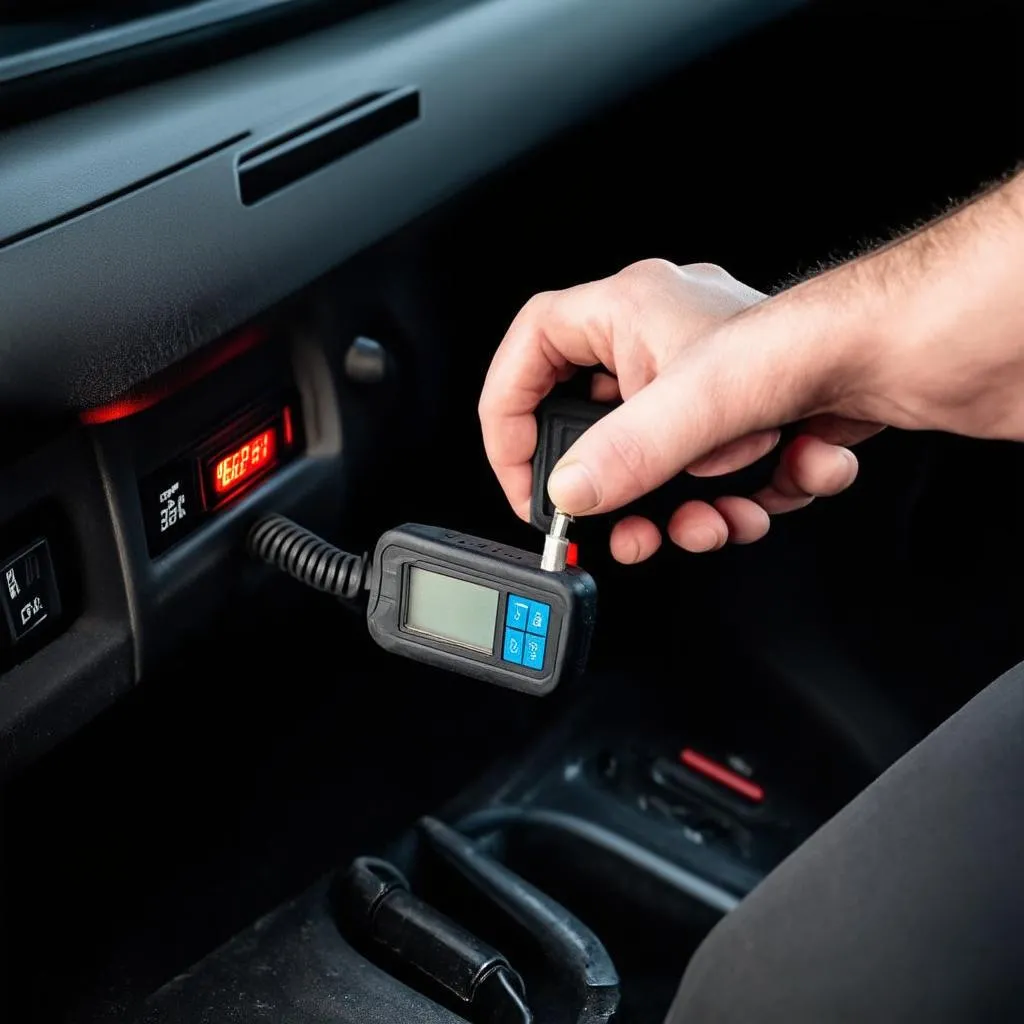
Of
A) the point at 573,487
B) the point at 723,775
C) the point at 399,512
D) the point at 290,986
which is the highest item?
the point at 573,487

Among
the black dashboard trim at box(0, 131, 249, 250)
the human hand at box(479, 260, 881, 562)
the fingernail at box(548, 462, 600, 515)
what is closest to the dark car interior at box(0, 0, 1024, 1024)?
the black dashboard trim at box(0, 131, 249, 250)

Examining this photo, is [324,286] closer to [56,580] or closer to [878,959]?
[56,580]

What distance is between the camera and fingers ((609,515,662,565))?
0.88m

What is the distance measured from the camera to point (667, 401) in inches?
28.3

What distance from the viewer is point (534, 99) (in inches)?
41.5

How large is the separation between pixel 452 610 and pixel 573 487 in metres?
0.14

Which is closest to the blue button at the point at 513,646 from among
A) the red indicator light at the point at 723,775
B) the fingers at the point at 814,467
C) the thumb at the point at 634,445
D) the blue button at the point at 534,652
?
the blue button at the point at 534,652

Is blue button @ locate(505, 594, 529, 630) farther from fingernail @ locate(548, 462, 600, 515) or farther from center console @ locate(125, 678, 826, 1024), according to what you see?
center console @ locate(125, 678, 826, 1024)

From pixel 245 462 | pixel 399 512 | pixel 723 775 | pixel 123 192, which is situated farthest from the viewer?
pixel 723 775

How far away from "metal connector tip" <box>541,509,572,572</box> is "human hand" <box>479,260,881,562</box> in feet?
0.13

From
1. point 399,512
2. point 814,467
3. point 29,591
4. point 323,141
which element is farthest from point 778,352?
point 399,512

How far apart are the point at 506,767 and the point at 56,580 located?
2.09 feet

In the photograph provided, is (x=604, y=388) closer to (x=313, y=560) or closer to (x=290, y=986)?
(x=313, y=560)

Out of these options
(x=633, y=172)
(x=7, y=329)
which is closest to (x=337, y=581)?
(x=7, y=329)
